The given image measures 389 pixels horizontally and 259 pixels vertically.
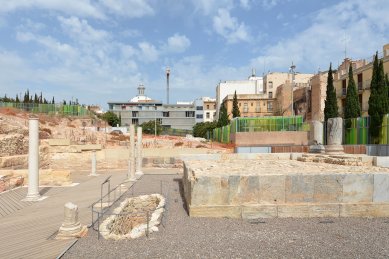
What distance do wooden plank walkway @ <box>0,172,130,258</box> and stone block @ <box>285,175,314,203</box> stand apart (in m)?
6.27

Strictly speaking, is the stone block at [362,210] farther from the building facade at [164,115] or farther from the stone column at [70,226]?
the building facade at [164,115]

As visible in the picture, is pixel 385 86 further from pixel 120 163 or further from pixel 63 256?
pixel 63 256

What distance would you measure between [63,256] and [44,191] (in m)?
8.20

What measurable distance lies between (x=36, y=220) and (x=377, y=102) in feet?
95.6

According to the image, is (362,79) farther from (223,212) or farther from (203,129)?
(223,212)

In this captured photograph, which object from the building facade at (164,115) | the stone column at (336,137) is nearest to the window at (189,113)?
the building facade at (164,115)

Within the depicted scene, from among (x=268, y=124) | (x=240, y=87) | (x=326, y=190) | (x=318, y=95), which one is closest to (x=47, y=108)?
(x=268, y=124)

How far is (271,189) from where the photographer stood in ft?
30.5

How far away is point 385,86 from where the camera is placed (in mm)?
27578

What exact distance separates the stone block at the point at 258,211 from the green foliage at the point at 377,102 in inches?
809

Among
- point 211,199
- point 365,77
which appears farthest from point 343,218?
point 365,77

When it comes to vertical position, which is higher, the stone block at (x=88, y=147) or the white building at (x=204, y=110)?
the white building at (x=204, y=110)

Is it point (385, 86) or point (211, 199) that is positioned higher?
point (385, 86)

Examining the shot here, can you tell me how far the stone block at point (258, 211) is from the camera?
9.07 m
